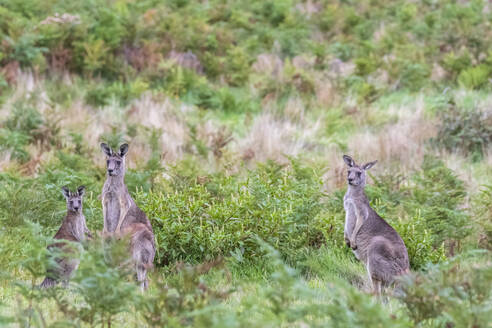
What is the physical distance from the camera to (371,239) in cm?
627

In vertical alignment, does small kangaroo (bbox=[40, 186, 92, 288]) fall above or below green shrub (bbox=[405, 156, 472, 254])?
above

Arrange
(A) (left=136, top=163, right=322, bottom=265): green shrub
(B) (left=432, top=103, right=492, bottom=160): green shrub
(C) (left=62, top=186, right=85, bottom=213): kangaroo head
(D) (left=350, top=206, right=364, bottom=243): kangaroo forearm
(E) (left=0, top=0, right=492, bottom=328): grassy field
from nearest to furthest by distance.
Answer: (E) (left=0, top=0, right=492, bottom=328): grassy field
(D) (left=350, top=206, right=364, bottom=243): kangaroo forearm
(C) (left=62, top=186, right=85, bottom=213): kangaroo head
(A) (left=136, top=163, right=322, bottom=265): green shrub
(B) (left=432, top=103, right=492, bottom=160): green shrub

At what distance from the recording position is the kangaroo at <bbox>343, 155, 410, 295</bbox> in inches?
232

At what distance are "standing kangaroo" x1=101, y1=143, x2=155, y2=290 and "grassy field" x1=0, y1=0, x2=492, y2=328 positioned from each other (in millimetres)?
433

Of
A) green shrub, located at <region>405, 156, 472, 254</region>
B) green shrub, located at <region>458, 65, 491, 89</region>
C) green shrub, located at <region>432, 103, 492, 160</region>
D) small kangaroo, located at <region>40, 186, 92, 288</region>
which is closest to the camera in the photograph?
small kangaroo, located at <region>40, 186, 92, 288</region>

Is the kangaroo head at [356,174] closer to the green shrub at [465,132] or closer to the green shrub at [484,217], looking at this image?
the green shrub at [484,217]

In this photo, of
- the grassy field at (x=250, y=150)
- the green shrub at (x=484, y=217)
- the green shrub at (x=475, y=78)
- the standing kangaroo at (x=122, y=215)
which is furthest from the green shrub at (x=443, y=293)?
the green shrub at (x=475, y=78)

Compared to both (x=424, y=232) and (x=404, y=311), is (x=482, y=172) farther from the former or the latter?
(x=404, y=311)

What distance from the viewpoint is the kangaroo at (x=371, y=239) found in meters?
5.89

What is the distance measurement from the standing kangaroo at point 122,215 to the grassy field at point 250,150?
43 centimetres

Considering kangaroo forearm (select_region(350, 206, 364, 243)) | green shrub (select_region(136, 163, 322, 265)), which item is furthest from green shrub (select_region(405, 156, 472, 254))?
green shrub (select_region(136, 163, 322, 265))

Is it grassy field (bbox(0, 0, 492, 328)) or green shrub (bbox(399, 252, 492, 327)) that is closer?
green shrub (bbox(399, 252, 492, 327))

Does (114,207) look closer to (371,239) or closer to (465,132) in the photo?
(371,239)

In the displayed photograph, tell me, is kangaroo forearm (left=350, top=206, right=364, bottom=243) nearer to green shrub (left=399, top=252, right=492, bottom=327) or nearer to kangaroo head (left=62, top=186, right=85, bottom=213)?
green shrub (left=399, top=252, right=492, bottom=327)
